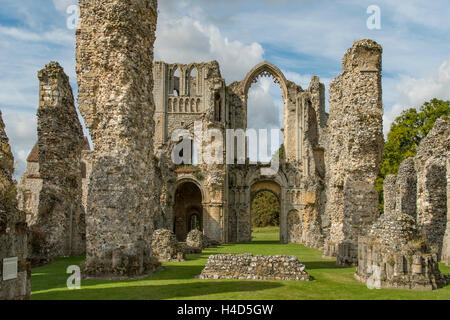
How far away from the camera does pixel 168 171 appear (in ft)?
99.8

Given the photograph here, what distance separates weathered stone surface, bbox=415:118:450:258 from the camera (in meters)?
17.2

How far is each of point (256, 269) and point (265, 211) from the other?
131ft

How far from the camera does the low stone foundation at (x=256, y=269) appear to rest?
11.0 meters

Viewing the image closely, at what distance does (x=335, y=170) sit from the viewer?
18.2m

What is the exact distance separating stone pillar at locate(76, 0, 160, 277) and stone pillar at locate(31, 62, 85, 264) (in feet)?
18.1

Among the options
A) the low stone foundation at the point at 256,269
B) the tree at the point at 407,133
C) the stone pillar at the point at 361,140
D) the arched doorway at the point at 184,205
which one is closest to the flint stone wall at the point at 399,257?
the low stone foundation at the point at 256,269

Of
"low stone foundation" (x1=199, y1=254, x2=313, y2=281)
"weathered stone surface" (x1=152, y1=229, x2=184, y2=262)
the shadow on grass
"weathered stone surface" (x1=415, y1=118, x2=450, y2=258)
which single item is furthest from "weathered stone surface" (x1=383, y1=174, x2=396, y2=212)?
the shadow on grass

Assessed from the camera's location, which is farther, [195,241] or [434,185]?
[195,241]

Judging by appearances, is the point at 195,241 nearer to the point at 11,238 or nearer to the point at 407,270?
the point at 407,270

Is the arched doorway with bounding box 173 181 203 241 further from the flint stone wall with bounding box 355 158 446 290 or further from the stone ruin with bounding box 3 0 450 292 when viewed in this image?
the flint stone wall with bounding box 355 158 446 290

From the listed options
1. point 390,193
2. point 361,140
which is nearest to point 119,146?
point 361,140

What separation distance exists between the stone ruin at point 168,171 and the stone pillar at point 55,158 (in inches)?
A: 2.0
